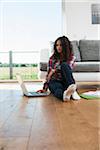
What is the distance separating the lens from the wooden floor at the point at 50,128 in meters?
1.07

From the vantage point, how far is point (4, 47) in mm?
5891

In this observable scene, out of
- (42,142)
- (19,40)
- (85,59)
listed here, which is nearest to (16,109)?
(42,142)

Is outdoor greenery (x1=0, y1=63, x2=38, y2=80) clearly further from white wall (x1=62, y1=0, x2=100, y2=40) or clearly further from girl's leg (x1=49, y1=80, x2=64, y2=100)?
girl's leg (x1=49, y1=80, x2=64, y2=100)

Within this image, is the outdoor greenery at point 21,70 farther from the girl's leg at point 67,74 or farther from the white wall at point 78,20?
the girl's leg at point 67,74

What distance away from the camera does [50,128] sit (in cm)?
135

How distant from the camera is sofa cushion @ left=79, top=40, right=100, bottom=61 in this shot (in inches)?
165

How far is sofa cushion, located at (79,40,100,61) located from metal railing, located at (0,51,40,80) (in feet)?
6.10

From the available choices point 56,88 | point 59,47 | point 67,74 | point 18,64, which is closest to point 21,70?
point 18,64

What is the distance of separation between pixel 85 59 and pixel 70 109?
2.37 m

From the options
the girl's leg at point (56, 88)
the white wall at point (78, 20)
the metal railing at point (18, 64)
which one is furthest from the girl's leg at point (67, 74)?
the metal railing at point (18, 64)

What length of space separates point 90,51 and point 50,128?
9.94 ft

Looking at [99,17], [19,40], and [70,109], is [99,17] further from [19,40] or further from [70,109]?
[70,109]

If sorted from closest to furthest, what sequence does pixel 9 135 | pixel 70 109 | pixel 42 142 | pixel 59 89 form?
pixel 42 142 < pixel 9 135 < pixel 70 109 < pixel 59 89

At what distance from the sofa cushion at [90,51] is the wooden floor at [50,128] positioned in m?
2.27
